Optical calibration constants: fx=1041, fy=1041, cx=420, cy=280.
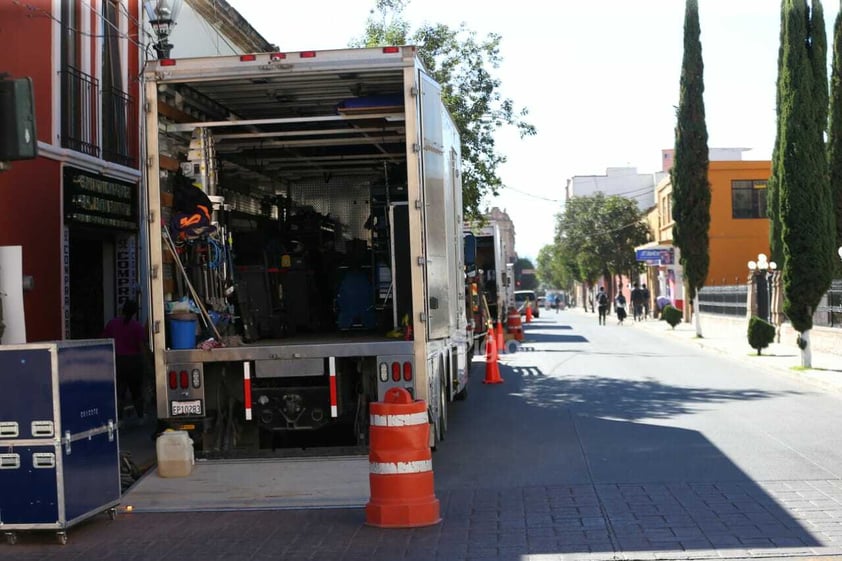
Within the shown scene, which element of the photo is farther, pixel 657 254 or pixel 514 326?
pixel 657 254

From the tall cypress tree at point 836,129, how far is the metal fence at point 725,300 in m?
5.93

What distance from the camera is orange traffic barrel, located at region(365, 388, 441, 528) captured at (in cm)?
771

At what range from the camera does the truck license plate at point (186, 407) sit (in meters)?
9.69

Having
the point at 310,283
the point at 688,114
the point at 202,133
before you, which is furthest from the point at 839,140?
the point at 202,133

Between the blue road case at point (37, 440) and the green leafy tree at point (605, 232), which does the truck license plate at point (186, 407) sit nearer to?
the blue road case at point (37, 440)

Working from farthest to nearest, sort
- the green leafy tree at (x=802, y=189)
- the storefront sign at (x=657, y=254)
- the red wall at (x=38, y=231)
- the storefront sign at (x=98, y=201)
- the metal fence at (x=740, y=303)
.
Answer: the storefront sign at (x=657, y=254)
the metal fence at (x=740, y=303)
the green leafy tree at (x=802, y=189)
the storefront sign at (x=98, y=201)
the red wall at (x=38, y=231)

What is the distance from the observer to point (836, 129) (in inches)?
1169

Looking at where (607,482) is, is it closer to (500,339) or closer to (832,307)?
(832,307)

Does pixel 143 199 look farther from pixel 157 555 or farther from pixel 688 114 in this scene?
pixel 688 114

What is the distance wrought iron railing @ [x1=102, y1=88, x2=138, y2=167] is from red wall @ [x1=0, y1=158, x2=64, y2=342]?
6.07 feet

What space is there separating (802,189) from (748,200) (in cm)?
3357

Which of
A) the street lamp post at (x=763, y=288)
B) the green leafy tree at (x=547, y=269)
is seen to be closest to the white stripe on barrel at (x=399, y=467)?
the street lamp post at (x=763, y=288)

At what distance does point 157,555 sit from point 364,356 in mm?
3066

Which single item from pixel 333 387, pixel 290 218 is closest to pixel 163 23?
pixel 290 218
